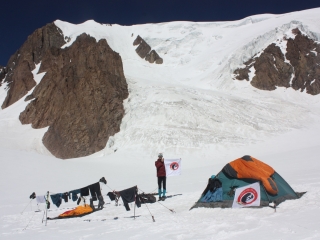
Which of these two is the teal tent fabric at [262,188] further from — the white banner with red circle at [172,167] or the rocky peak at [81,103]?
the rocky peak at [81,103]

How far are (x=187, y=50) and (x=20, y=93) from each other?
43251 mm

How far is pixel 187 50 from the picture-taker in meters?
77.8

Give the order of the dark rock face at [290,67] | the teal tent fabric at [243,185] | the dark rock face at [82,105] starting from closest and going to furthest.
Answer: the teal tent fabric at [243,185] < the dark rock face at [82,105] < the dark rock face at [290,67]

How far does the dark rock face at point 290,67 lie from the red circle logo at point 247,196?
46.1 m

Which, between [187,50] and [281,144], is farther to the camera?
[187,50]

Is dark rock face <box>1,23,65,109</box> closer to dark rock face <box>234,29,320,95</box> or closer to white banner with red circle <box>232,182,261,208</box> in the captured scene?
dark rock face <box>234,29,320,95</box>

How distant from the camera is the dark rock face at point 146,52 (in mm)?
71812

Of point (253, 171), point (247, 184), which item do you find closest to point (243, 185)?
point (247, 184)

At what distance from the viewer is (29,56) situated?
227 ft

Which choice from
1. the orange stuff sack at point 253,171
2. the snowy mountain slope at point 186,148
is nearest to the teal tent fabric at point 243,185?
the orange stuff sack at point 253,171

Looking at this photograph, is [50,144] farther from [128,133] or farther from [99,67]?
[99,67]

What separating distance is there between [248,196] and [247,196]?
2 cm

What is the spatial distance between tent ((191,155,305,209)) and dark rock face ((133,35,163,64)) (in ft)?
212

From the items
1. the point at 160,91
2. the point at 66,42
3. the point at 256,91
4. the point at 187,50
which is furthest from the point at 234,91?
the point at 66,42
